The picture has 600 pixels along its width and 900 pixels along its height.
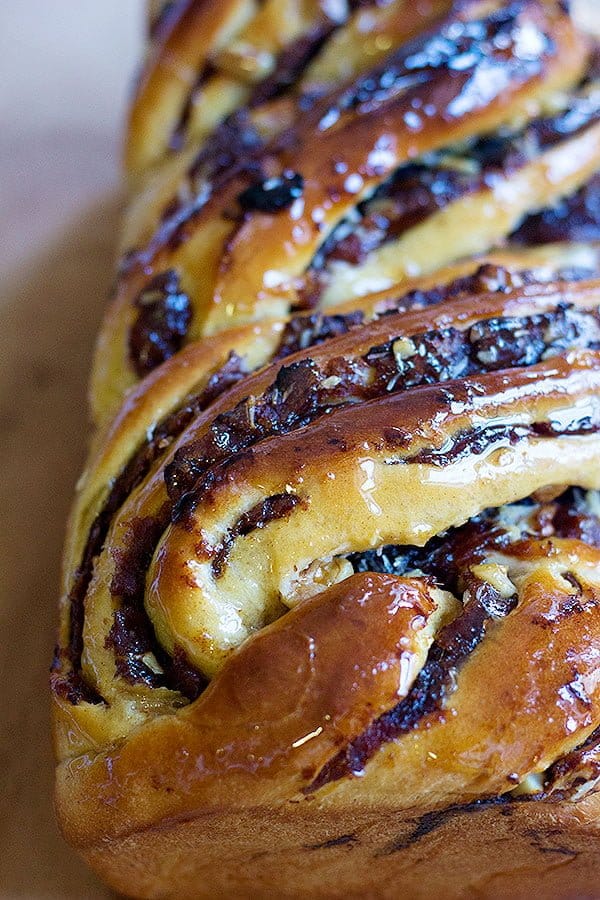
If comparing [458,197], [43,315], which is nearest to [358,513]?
[458,197]

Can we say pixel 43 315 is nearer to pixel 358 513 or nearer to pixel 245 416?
pixel 245 416

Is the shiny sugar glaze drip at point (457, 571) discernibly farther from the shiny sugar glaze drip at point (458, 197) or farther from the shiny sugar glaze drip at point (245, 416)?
the shiny sugar glaze drip at point (458, 197)

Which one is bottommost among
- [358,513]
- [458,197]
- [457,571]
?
[457,571]

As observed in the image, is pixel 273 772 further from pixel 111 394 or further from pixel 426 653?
pixel 111 394

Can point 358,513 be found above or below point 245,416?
below

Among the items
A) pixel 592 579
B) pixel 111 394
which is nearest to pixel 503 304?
pixel 592 579

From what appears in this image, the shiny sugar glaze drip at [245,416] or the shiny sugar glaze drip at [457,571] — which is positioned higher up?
the shiny sugar glaze drip at [245,416]

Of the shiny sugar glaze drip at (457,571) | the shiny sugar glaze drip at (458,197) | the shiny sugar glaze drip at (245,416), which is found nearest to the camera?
the shiny sugar glaze drip at (457,571)

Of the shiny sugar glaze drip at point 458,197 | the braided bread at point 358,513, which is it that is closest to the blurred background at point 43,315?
the braided bread at point 358,513
